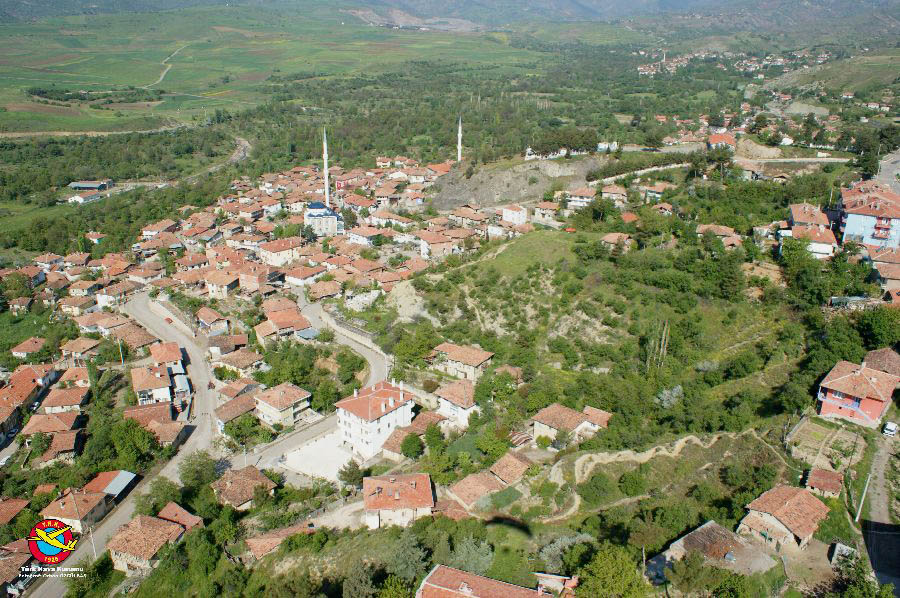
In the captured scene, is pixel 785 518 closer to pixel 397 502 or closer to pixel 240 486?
pixel 397 502

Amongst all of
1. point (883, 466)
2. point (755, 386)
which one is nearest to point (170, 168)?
point (755, 386)

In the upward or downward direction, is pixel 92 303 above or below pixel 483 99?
below

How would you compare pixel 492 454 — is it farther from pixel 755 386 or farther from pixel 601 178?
pixel 601 178

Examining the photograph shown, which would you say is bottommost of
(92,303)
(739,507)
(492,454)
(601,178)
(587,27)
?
(92,303)

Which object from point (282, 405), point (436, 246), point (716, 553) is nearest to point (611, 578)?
point (716, 553)

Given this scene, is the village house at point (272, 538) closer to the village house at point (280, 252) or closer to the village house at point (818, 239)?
the village house at point (818, 239)

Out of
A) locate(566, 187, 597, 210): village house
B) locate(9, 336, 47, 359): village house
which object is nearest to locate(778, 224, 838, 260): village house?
locate(566, 187, 597, 210): village house
